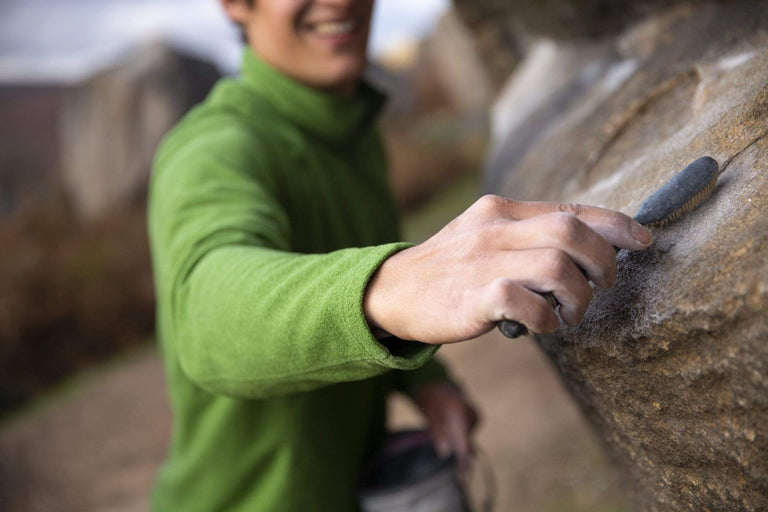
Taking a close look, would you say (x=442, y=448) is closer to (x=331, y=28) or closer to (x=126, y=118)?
(x=331, y=28)

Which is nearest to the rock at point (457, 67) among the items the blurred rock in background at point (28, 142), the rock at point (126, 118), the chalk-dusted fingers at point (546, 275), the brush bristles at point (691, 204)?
the rock at point (126, 118)

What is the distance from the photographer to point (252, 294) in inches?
31.9

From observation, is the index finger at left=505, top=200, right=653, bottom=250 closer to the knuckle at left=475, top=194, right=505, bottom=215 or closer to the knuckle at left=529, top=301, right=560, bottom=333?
the knuckle at left=475, top=194, right=505, bottom=215

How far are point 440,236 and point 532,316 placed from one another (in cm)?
13

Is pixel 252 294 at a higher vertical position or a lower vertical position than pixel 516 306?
lower

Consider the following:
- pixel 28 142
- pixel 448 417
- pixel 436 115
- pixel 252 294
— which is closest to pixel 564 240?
pixel 252 294

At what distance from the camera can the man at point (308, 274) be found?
0.66 metres

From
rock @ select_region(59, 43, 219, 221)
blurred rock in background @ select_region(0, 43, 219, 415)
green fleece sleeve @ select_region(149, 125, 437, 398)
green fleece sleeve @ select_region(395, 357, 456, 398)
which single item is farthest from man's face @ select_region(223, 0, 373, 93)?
rock @ select_region(59, 43, 219, 221)

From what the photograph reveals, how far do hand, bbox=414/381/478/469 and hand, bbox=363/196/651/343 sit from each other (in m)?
0.89

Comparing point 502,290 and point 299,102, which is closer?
point 502,290

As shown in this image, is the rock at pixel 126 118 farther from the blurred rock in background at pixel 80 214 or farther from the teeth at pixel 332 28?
the teeth at pixel 332 28

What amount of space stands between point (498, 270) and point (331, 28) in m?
0.98

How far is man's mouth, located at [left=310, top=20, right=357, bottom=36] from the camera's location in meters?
1.47

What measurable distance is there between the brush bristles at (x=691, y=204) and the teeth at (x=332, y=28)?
2.80 feet
